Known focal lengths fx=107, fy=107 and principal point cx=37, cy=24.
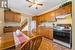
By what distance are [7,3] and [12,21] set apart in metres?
0.26

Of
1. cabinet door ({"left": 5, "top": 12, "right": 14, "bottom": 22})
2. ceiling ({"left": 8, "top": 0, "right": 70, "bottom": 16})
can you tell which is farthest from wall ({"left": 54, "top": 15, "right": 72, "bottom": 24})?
cabinet door ({"left": 5, "top": 12, "right": 14, "bottom": 22})

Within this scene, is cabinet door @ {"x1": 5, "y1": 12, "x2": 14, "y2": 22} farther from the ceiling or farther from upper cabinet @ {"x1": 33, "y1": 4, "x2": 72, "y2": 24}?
upper cabinet @ {"x1": 33, "y1": 4, "x2": 72, "y2": 24}

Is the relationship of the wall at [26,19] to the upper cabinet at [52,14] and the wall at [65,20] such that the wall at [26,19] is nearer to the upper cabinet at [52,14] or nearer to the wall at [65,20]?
the upper cabinet at [52,14]

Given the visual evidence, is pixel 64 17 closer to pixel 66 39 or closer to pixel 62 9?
pixel 62 9

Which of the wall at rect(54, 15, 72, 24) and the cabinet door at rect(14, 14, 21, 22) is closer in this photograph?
the cabinet door at rect(14, 14, 21, 22)

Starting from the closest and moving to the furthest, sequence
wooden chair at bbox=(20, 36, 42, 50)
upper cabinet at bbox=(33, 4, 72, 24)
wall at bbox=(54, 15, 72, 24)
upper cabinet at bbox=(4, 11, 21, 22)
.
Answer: wooden chair at bbox=(20, 36, 42, 50) < upper cabinet at bbox=(4, 11, 21, 22) < upper cabinet at bbox=(33, 4, 72, 24) < wall at bbox=(54, 15, 72, 24)

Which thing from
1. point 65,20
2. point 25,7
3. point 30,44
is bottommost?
point 30,44

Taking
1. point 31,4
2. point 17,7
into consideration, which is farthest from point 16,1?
point 31,4

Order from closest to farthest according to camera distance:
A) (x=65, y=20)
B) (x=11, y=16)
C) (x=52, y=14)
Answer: (x=11, y=16) < (x=52, y=14) < (x=65, y=20)

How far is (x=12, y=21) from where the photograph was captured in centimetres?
141

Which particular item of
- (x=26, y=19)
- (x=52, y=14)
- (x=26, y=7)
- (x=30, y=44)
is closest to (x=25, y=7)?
(x=26, y=7)

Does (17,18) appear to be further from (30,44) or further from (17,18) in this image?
(30,44)

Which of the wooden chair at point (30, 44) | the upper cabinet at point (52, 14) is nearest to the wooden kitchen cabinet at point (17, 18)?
the upper cabinet at point (52, 14)

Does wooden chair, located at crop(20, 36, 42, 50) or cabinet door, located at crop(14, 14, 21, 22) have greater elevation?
cabinet door, located at crop(14, 14, 21, 22)
